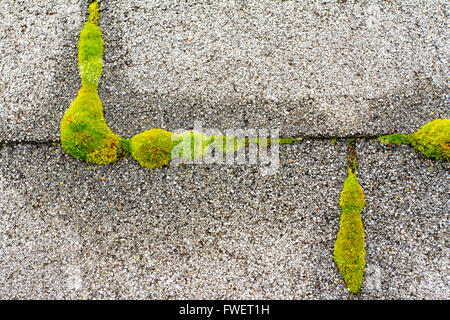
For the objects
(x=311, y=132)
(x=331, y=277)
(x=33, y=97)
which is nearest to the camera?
(x=331, y=277)

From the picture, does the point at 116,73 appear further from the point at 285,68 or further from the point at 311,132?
the point at 311,132

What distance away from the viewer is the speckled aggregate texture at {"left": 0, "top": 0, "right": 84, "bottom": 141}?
231cm

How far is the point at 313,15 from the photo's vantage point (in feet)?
7.81

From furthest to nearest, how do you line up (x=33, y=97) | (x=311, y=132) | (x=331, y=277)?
1. (x=33, y=97)
2. (x=311, y=132)
3. (x=331, y=277)

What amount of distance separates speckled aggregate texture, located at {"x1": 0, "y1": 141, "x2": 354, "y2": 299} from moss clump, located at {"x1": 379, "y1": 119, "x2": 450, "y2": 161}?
0.39 metres

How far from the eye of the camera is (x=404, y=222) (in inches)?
82.0

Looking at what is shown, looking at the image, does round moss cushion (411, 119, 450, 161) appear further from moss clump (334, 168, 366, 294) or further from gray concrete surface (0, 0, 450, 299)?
moss clump (334, 168, 366, 294)

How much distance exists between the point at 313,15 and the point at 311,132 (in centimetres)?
91

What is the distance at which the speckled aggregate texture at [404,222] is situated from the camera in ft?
6.67

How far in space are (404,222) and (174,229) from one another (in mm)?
1524

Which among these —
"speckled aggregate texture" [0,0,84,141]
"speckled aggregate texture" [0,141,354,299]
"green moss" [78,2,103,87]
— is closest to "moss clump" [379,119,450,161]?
"speckled aggregate texture" [0,141,354,299]

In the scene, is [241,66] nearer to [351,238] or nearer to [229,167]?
[229,167]

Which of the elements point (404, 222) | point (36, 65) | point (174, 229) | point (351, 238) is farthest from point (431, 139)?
point (36, 65)

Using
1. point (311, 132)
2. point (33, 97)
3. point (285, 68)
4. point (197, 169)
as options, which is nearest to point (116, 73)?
point (33, 97)
